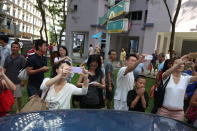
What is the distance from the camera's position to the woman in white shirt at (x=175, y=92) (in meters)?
3.30

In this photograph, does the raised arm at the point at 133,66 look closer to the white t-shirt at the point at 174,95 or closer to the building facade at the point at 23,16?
the white t-shirt at the point at 174,95

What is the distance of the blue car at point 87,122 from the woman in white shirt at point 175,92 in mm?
1359

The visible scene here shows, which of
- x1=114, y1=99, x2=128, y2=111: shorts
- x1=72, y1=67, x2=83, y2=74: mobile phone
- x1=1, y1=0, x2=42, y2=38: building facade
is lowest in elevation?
x1=114, y1=99, x2=128, y2=111: shorts

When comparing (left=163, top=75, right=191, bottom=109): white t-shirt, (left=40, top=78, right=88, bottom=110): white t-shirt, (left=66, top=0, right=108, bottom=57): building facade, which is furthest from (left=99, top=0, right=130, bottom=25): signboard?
(left=66, top=0, right=108, bottom=57): building facade

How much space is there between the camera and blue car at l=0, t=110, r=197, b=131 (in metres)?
1.71

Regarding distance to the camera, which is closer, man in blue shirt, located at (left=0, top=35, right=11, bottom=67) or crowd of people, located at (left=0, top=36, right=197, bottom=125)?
crowd of people, located at (left=0, top=36, right=197, bottom=125)

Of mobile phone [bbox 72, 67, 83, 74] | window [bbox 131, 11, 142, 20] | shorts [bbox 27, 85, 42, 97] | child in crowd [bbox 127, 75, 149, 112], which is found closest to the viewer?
mobile phone [bbox 72, 67, 83, 74]

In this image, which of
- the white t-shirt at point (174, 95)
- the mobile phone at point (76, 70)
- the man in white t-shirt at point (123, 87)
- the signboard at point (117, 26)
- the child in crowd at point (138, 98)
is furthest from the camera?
the signboard at point (117, 26)

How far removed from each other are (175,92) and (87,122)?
72.7 inches

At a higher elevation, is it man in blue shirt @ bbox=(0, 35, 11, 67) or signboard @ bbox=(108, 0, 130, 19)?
signboard @ bbox=(108, 0, 130, 19)

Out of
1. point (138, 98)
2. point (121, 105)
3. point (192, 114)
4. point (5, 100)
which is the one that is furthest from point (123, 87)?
point (5, 100)

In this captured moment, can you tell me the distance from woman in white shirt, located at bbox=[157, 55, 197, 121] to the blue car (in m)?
1.36

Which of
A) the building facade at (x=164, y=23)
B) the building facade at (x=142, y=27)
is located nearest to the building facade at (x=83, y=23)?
the building facade at (x=142, y=27)

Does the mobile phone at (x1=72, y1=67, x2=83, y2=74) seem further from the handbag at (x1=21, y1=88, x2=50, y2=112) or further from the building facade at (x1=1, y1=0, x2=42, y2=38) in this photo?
the building facade at (x1=1, y1=0, x2=42, y2=38)
